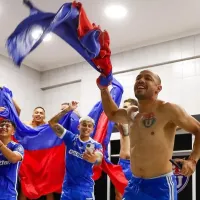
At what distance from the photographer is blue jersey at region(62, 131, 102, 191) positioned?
11.5ft

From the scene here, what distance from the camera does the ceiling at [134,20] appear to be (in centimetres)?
494

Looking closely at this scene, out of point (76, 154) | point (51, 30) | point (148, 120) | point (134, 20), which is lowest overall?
point (76, 154)

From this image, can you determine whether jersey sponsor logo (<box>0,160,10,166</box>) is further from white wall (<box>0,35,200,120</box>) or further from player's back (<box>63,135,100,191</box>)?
white wall (<box>0,35,200,120</box>)

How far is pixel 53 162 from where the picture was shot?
4445mm

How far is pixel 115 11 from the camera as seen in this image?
5.12 meters

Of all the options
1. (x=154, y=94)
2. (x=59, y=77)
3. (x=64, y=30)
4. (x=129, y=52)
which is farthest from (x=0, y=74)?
(x=154, y=94)

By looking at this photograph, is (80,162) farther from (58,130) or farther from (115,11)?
(115,11)

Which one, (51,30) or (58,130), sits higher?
(51,30)

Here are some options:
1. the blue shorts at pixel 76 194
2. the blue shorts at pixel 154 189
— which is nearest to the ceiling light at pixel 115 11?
the blue shorts at pixel 76 194

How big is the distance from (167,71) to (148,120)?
10.8ft

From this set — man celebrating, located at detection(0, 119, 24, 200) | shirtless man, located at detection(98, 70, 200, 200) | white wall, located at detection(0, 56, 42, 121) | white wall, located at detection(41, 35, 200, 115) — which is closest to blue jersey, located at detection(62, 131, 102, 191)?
man celebrating, located at detection(0, 119, 24, 200)

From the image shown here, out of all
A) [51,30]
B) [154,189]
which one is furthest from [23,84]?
[154,189]

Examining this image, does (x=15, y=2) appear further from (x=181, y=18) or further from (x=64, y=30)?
(x=64, y=30)

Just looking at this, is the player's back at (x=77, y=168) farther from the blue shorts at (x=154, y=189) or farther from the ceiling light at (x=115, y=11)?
the ceiling light at (x=115, y=11)
